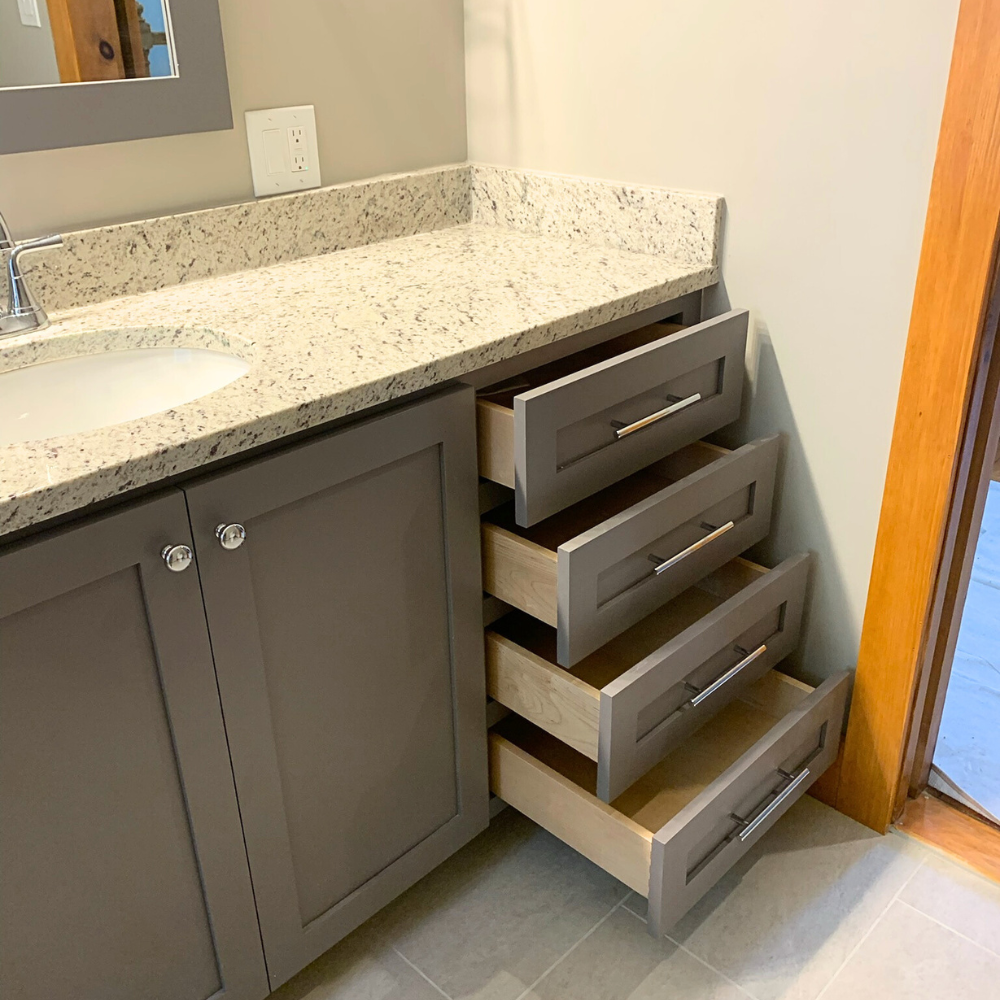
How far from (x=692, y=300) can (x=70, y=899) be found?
45.0 inches

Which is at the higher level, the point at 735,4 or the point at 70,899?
the point at 735,4

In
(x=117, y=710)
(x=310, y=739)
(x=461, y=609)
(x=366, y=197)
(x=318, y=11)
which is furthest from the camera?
(x=366, y=197)

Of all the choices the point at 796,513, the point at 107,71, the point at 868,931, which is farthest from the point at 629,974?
the point at 107,71

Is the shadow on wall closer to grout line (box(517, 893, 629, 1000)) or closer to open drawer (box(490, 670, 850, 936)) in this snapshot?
open drawer (box(490, 670, 850, 936))

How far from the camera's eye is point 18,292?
1.21m

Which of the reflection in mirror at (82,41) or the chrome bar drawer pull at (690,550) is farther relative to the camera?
the chrome bar drawer pull at (690,550)

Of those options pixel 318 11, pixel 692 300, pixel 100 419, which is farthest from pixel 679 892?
pixel 318 11

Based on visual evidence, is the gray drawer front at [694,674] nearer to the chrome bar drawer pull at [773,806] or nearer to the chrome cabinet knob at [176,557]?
the chrome bar drawer pull at [773,806]

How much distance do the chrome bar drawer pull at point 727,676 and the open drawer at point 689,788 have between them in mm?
92

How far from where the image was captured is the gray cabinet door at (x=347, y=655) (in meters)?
1.04

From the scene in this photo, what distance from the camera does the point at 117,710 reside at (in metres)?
0.96

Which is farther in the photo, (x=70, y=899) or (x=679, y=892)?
(x=679, y=892)

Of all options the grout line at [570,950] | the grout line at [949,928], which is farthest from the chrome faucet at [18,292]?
the grout line at [949,928]

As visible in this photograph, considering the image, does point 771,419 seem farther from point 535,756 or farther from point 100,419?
point 100,419
